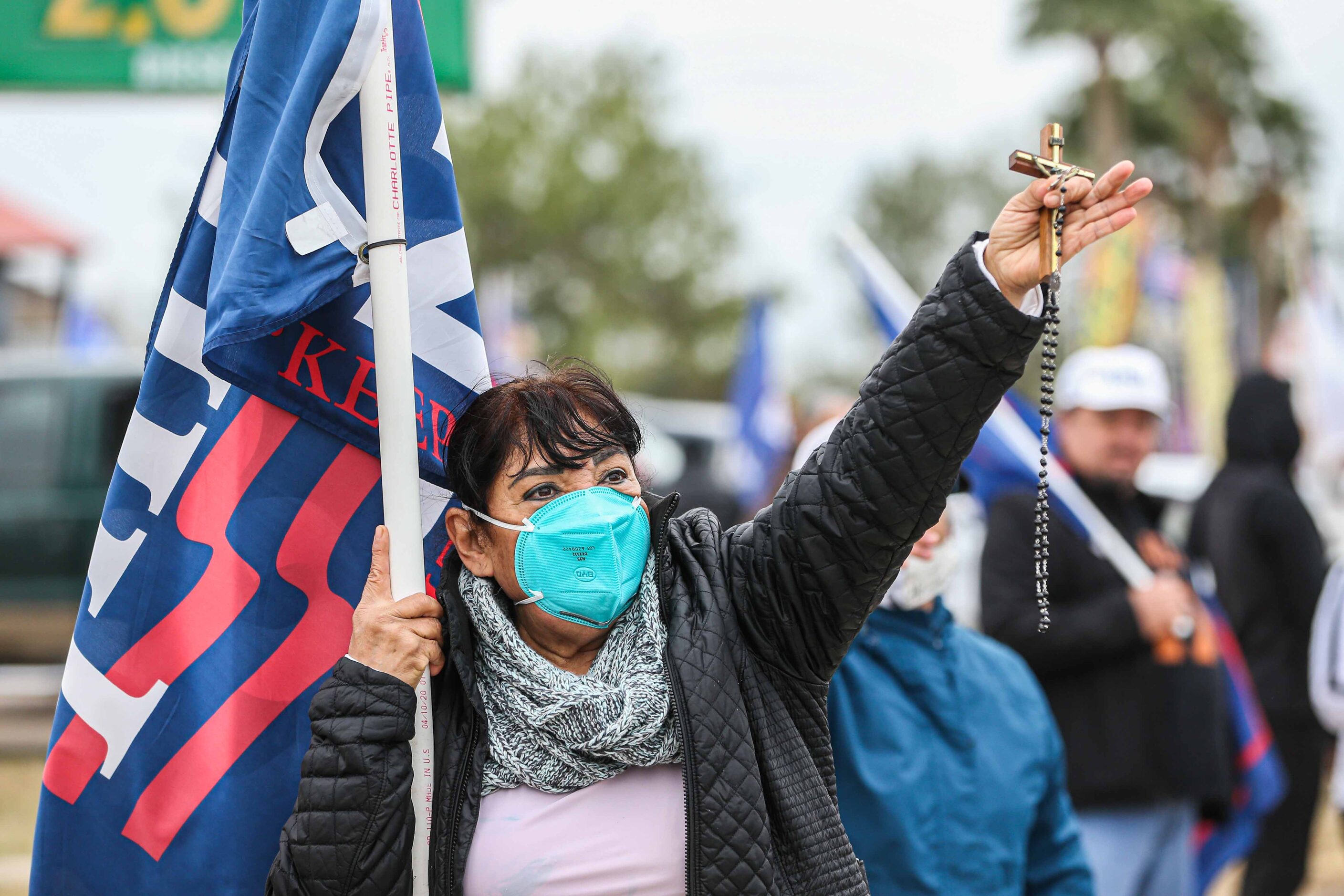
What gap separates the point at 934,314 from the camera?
1.84 metres

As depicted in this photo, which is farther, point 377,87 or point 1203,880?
point 1203,880

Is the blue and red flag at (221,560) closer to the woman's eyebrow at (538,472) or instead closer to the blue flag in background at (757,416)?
the woman's eyebrow at (538,472)

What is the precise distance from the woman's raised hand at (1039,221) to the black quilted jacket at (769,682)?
39 millimetres

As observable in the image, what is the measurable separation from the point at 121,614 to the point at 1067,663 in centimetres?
256

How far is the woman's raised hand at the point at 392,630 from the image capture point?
1.89 metres

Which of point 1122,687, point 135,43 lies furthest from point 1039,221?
point 135,43

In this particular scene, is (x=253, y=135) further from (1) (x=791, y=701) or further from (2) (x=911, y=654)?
(2) (x=911, y=654)

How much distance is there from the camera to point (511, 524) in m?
2.07

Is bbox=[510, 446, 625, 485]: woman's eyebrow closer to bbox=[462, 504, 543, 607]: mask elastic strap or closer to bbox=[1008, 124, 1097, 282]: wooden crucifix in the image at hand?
bbox=[462, 504, 543, 607]: mask elastic strap

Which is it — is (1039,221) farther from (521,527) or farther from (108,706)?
(108,706)

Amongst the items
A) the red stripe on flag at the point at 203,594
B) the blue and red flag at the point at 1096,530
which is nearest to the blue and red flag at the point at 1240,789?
the blue and red flag at the point at 1096,530

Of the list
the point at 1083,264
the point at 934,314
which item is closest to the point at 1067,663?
the point at 934,314

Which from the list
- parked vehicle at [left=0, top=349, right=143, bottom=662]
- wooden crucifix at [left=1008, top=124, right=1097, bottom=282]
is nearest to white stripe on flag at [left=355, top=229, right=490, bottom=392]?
wooden crucifix at [left=1008, top=124, right=1097, bottom=282]

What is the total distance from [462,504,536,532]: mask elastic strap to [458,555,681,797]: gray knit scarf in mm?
122
